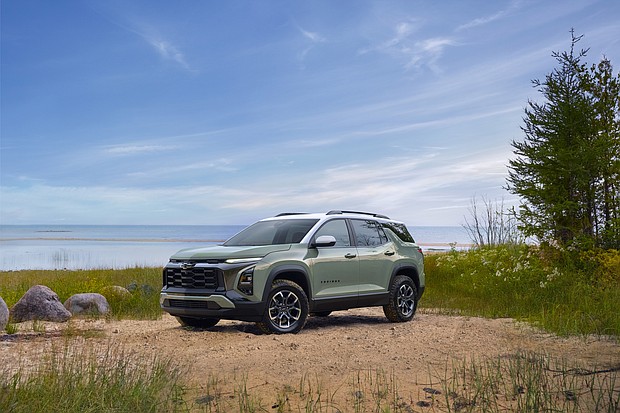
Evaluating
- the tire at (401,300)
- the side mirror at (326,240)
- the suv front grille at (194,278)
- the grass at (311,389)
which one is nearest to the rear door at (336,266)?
the side mirror at (326,240)

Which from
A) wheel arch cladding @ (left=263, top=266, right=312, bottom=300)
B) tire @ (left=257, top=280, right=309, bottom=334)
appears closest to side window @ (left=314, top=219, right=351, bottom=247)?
wheel arch cladding @ (left=263, top=266, right=312, bottom=300)

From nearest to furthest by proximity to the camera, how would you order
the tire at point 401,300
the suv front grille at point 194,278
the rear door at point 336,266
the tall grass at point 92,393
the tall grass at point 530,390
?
the tall grass at point 92,393, the tall grass at point 530,390, the suv front grille at point 194,278, the rear door at point 336,266, the tire at point 401,300

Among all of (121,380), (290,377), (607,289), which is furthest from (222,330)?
(607,289)

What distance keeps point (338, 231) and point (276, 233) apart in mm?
1153

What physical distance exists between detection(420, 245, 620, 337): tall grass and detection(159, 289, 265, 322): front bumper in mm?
5099

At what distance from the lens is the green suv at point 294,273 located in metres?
10.5

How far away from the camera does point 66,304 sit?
14930 mm

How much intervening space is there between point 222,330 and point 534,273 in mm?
8014

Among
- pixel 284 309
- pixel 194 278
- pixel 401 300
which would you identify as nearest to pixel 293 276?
pixel 284 309

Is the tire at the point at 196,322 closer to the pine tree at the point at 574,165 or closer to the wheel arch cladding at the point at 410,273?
the wheel arch cladding at the point at 410,273

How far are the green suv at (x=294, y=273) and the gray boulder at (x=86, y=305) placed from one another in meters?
3.66

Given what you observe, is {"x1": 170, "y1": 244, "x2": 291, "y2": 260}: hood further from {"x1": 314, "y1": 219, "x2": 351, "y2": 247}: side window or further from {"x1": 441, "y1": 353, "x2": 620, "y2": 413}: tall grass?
{"x1": 441, "y1": 353, "x2": 620, "y2": 413}: tall grass

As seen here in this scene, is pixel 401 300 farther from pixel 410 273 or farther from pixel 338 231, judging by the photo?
pixel 338 231

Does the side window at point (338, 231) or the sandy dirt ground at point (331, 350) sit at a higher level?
the side window at point (338, 231)
